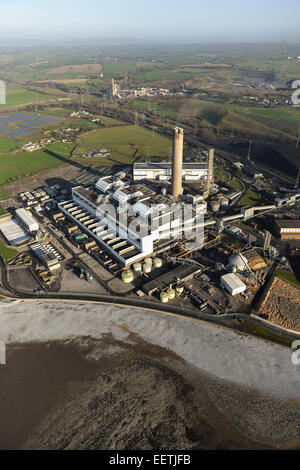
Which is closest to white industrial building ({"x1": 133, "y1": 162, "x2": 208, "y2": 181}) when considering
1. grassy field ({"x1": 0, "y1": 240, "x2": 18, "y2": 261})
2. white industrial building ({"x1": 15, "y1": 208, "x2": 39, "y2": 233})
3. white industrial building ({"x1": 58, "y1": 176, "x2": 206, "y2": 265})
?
white industrial building ({"x1": 58, "y1": 176, "x2": 206, "y2": 265})

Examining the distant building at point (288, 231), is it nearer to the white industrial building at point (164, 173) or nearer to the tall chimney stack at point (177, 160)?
the tall chimney stack at point (177, 160)

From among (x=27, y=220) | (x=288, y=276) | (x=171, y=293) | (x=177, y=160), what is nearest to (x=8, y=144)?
(x=27, y=220)

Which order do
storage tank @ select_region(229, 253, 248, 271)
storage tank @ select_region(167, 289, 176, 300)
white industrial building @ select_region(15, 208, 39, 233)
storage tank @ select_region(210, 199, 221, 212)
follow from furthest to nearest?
storage tank @ select_region(210, 199, 221, 212) → white industrial building @ select_region(15, 208, 39, 233) → storage tank @ select_region(229, 253, 248, 271) → storage tank @ select_region(167, 289, 176, 300)

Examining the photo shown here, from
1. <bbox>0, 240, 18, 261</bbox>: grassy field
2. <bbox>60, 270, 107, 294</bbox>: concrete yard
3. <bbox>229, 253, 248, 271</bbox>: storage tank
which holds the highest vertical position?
<bbox>229, 253, 248, 271</bbox>: storage tank

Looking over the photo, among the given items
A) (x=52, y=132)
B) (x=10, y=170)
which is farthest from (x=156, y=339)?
(x=52, y=132)

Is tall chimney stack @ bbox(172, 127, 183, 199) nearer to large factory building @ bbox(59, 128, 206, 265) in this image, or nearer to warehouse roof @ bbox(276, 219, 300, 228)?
large factory building @ bbox(59, 128, 206, 265)

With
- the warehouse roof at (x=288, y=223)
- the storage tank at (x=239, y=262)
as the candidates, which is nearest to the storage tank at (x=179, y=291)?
the storage tank at (x=239, y=262)
